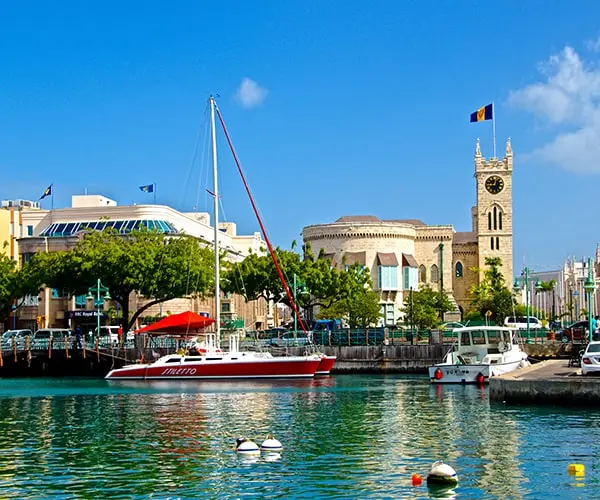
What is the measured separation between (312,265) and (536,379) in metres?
50.2

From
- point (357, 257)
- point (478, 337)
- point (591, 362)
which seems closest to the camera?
point (591, 362)

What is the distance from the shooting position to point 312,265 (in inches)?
3452

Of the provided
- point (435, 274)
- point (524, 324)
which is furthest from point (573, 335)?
point (435, 274)

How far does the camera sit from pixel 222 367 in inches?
2196

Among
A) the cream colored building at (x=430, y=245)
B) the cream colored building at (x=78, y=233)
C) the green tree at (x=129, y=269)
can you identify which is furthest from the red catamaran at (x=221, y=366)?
the cream colored building at (x=430, y=245)

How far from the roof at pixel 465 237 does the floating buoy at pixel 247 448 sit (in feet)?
367

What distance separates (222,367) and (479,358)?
48.3 ft

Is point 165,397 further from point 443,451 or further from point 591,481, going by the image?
point 591,481

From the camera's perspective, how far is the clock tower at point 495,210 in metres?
134

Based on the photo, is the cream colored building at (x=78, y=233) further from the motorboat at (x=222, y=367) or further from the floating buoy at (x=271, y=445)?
the floating buoy at (x=271, y=445)

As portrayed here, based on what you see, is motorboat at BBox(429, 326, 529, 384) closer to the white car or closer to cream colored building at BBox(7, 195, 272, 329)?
the white car

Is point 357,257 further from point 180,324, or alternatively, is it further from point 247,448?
point 247,448

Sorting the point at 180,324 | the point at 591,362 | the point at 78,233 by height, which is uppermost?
the point at 78,233

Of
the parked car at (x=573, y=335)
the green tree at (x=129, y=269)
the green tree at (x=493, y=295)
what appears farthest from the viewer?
the green tree at (x=493, y=295)
